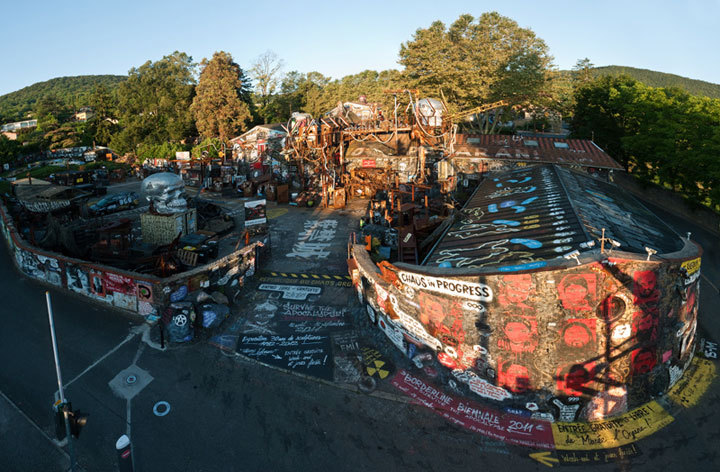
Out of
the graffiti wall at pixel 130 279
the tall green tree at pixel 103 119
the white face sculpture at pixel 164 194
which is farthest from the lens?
the tall green tree at pixel 103 119

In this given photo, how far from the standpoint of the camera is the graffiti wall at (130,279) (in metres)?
17.5

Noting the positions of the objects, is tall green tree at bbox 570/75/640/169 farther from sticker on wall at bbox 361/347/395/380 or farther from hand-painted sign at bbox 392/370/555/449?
hand-painted sign at bbox 392/370/555/449

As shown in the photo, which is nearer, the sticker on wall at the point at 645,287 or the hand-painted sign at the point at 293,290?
the sticker on wall at the point at 645,287

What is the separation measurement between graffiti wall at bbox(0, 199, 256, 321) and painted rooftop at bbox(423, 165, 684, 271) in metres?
9.57

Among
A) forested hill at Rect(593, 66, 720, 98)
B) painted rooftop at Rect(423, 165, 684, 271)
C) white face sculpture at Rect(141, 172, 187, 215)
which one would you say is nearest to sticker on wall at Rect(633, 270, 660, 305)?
painted rooftop at Rect(423, 165, 684, 271)

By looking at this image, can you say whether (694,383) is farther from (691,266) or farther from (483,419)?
(483,419)

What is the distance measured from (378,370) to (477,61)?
5202cm

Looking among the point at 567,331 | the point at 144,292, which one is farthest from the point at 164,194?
the point at 567,331

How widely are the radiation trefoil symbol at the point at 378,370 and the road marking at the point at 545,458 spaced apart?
16.8ft

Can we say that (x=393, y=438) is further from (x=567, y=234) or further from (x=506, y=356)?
(x=567, y=234)

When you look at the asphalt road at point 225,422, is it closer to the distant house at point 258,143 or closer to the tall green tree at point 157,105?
the distant house at point 258,143

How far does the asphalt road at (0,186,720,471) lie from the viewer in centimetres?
1077

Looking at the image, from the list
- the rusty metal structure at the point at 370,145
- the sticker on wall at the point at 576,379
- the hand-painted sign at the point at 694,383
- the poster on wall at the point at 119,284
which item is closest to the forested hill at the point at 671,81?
the rusty metal structure at the point at 370,145

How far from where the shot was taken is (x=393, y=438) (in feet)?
37.9
